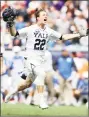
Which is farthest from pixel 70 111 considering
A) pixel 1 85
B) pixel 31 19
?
pixel 31 19

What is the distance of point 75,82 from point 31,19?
194cm

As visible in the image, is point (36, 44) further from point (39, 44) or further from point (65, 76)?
point (65, 76)

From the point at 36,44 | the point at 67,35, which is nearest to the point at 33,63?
the point at 36,44

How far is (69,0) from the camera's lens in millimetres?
12031

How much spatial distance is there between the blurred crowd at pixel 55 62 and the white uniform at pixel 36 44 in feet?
9.80

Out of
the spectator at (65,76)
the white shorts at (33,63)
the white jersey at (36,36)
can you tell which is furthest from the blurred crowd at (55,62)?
the white jersey at (36,36)

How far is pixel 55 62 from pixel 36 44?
12.2ft

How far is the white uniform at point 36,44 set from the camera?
743cm

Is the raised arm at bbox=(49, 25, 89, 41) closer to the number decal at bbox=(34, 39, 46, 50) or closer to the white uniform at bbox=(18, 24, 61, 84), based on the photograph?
the white uniform at bbox=(18, 24, 61, 84)

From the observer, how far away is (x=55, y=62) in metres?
11.2

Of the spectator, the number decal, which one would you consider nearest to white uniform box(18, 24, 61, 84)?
the number decal

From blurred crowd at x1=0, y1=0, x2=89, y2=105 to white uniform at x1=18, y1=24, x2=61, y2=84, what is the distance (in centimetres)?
299

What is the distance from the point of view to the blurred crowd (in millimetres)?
11008

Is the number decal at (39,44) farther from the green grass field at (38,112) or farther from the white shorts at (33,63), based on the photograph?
the green grass field at (38,112)
